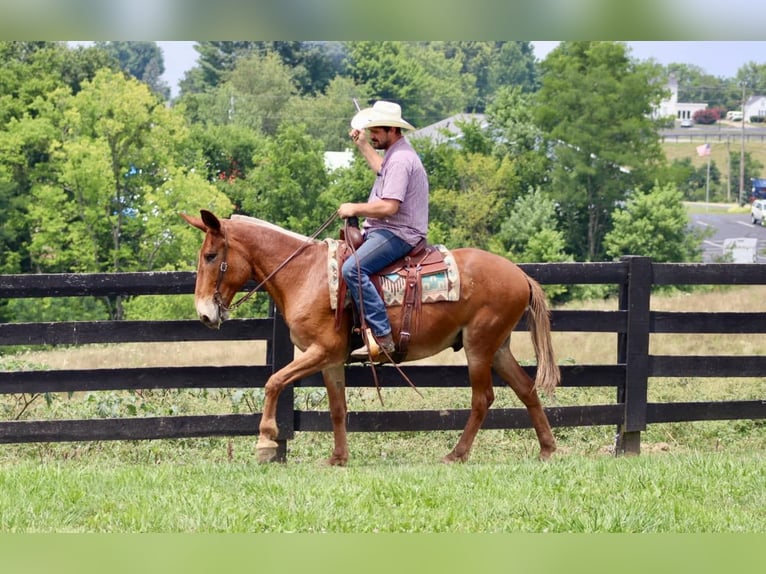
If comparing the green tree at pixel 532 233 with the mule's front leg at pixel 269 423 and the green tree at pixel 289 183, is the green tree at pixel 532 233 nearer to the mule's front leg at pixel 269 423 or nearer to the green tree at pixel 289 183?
the green tree at pixel 289 183

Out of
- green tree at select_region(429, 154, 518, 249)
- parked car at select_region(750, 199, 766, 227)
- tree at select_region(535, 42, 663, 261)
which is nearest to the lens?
green tree at select_region(429, 154, 518, 249)

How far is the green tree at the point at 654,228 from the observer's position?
2874 inches

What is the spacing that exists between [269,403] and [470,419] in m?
1.68

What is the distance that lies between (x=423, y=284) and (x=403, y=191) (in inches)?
30.3

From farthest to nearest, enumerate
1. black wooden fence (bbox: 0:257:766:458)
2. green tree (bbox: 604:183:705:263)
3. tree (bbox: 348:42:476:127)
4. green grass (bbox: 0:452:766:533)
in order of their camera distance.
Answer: tree (bbox: 348:42:476:127) < green tree (bbox: 604:183:705:263) < black wooden fence (bbox: 0:257:766:458) < green grass (bbox: 0:452:766:533)

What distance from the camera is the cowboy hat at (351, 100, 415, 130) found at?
312 inches

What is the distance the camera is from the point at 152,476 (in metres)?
7.09

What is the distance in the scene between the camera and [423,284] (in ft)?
26.7

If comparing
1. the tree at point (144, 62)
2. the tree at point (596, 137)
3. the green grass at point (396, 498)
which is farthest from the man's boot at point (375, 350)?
the tree at point (144, 62)

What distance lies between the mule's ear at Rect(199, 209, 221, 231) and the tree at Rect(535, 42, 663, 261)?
69568mm

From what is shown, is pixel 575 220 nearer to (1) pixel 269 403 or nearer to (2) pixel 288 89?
(2) pixel 288 89

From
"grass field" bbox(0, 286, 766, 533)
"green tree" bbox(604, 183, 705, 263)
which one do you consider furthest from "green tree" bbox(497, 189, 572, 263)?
"grass field" bbox(0, 286, 766, 533)

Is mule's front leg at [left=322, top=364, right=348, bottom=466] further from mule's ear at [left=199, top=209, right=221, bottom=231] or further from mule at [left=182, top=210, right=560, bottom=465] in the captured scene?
mule's ear at [left=199, top=209, right=221, bottom=231]

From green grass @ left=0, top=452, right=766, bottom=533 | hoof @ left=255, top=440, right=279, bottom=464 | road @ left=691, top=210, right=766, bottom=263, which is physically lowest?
road @ left=691, top=210, right=766, bottom=263
